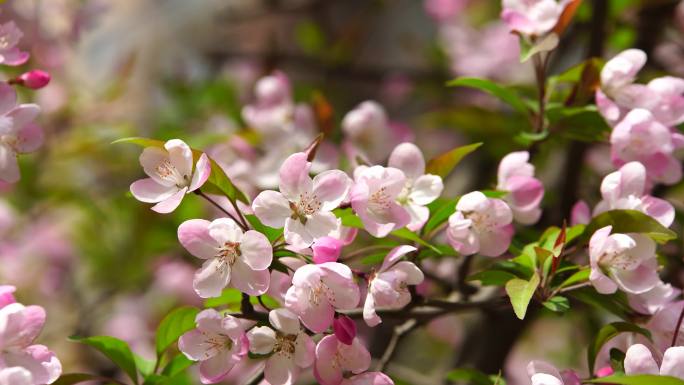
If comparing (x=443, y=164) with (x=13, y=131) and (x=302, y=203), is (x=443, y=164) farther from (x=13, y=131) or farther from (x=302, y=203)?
(x=13, y=131)

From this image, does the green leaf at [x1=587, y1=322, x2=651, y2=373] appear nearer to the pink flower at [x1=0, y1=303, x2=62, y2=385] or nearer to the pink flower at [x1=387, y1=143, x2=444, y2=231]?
the pink flower at [x1=387, y1=143, x2=444, y2=231]

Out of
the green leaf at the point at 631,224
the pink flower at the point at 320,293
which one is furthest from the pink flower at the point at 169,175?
the green leaf at the point at 631,224

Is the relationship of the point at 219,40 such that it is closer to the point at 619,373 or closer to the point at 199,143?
the point at 199,143

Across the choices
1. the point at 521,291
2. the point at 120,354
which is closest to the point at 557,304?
the point at 521,291

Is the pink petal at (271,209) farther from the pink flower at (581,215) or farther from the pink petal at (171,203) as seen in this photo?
the pink flower at (581,215)

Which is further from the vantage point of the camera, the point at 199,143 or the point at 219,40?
the point at 219,40

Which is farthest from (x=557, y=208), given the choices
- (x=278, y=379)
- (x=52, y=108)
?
(x=52, y=108)

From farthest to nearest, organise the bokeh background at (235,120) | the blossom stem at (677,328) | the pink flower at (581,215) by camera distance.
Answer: the bokeh background at (235,120)
the pink flower at (581,215)
the blossom stem at (677,328)
